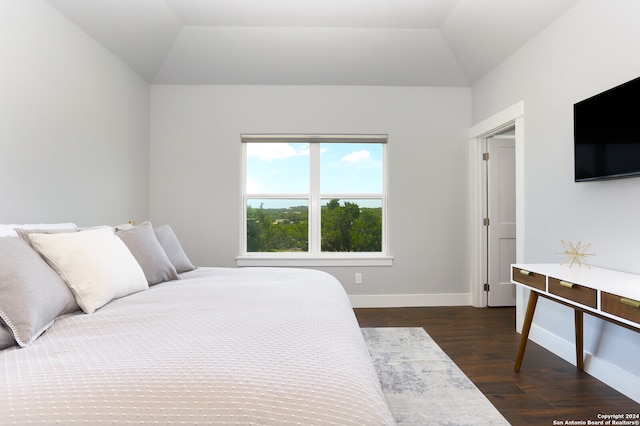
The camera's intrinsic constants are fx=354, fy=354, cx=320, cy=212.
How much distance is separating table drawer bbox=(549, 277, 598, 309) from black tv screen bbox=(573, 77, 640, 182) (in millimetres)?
700

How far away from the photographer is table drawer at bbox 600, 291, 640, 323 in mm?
1528

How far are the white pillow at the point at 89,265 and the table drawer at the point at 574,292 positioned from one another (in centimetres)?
234

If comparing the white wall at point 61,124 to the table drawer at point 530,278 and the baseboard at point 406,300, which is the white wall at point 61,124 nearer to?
the baseboard at point 406,300

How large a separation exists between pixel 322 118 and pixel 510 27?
6.46 feet

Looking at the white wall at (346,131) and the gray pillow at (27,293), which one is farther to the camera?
the white wall at (346,131)

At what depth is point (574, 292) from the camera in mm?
1919

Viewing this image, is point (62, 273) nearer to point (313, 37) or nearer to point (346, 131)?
point (313, 37)

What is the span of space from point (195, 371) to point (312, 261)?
10.3ft

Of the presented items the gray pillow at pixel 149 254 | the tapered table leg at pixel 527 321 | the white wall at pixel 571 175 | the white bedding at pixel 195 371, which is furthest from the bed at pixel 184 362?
the white wall at pixel 571 175

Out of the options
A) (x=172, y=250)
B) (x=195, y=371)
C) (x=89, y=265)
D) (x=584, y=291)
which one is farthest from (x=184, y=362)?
(x=584, y=291)

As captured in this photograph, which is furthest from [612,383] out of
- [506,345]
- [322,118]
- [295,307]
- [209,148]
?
[209,148]

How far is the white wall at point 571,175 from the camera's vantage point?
6.86 feet

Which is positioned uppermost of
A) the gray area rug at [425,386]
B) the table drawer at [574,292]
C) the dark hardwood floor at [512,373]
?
the table drawer at [574,292]

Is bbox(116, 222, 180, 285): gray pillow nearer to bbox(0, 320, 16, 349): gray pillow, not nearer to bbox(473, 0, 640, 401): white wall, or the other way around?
bbox(0, 320, 16, 349): gray pillow
